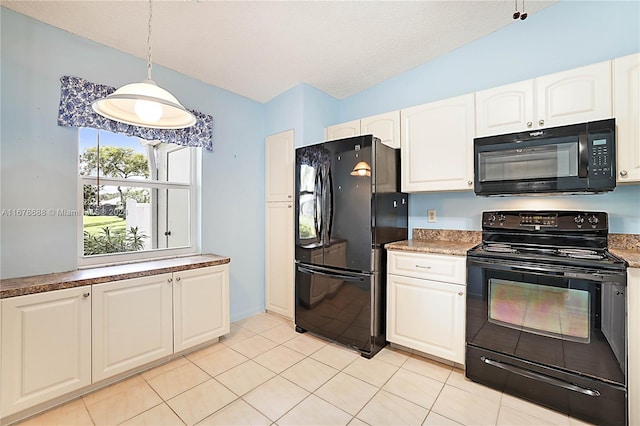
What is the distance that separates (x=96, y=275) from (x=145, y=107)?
4.00ft

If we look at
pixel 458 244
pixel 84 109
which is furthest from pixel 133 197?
pixel 458 244

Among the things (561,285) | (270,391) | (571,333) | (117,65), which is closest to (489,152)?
(561,285)

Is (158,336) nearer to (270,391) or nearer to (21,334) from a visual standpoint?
(21,334)

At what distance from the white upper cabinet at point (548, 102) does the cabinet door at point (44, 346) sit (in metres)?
3.06

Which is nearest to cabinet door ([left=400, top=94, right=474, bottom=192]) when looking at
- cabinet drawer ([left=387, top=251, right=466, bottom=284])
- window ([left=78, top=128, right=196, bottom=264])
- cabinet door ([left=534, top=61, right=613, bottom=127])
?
cabinet door ([left=534, top=61, right=613, bottom=127])

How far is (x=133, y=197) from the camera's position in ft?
8.32

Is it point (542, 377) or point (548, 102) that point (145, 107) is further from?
point (542, 377)

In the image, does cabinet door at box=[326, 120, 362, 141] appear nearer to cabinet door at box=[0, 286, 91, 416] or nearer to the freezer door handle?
the freezer door handle

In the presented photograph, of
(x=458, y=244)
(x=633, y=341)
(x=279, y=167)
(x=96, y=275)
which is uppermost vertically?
(x=279, y=167)

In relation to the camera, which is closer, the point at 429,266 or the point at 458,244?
the point at 429,266

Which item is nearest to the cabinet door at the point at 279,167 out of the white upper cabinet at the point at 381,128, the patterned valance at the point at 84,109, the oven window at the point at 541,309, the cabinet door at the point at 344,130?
the cabinet door at the point at 344,130

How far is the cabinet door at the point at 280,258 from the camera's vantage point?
3.09 metres

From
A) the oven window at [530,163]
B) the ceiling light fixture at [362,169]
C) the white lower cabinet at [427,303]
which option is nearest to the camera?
the oven window at [530,163]

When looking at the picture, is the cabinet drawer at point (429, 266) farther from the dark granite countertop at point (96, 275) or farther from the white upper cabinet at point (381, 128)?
the dark granite countertop at point (96, 275)
